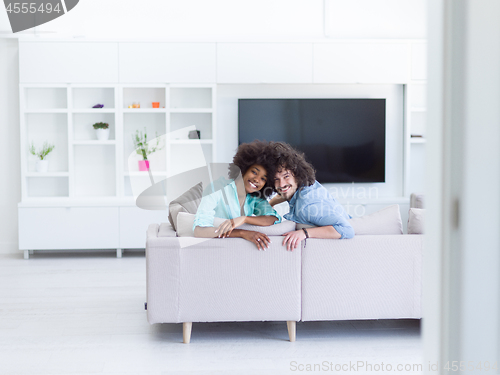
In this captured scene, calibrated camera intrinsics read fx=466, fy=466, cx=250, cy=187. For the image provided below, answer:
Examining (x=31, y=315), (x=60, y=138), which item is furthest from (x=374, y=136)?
(x=31, y=315)

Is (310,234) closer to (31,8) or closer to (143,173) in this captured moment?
(143,173)

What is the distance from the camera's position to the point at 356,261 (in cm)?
255

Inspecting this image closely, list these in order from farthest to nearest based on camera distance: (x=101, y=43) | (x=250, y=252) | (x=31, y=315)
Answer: (x=101, y=43) < (x=31, y=315) < (x=250, y=252)

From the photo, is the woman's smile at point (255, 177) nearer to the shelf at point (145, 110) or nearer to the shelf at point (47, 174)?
the shelf at point (145, 110)

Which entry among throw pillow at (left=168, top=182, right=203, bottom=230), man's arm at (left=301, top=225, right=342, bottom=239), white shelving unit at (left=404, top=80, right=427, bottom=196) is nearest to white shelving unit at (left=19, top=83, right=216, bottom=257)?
throw pillow at (left=168, top=182, right=203, bottom=230)

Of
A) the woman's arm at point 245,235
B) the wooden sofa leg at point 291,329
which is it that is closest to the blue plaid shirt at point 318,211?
the woman's arm at point 245,235

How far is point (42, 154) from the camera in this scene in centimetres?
500

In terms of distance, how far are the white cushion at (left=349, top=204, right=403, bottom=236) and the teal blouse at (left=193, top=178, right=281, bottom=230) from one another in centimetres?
46

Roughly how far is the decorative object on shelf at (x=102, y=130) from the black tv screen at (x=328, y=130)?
1.44m

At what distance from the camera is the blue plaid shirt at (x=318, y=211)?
254 cm

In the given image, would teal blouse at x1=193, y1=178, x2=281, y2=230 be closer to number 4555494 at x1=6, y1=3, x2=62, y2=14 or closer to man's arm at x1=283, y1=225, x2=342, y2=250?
man's arm at x1=283, y1=225, x2=342, y2=250

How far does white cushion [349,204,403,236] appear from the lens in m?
2.63

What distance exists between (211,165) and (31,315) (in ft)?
8.40

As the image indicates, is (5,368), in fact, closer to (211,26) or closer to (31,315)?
(31,315)
